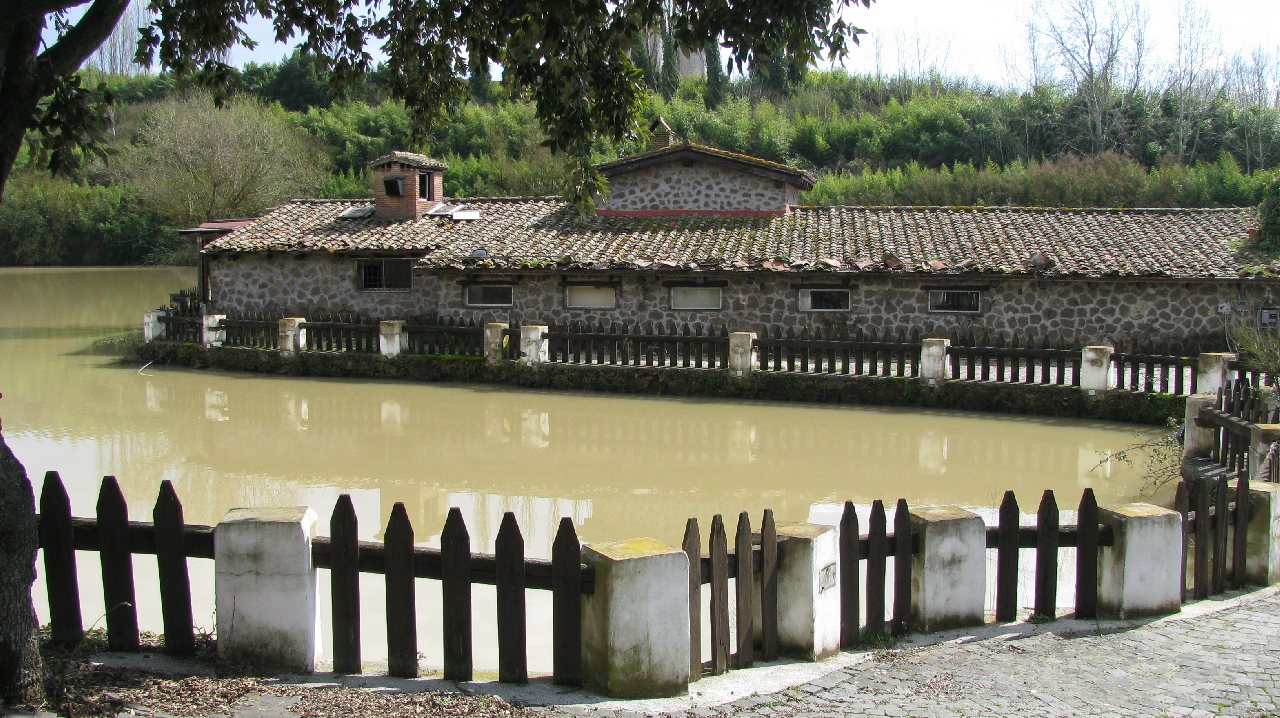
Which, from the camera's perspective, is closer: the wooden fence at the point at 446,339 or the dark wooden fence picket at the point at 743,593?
the dark wooden fence picket at the point at 743,593

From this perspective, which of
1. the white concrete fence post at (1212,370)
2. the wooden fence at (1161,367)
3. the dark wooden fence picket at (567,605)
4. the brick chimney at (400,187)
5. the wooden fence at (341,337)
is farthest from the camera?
the brick chimney at (400,187)

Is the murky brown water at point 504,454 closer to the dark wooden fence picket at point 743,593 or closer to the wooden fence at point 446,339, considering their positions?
the wooden fence at point 446,339

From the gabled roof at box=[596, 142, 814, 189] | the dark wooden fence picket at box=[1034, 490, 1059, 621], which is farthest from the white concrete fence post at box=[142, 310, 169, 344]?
the dark wooden fence picket at box=[1034, 490, 1059, 621]

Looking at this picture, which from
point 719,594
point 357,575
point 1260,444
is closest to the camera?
point 719,594

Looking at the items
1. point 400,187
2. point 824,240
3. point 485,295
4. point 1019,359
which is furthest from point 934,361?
point 400,187

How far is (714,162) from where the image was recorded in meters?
24.7

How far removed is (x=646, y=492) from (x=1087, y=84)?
44963 mm

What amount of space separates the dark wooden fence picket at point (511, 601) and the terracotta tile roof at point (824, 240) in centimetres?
1687

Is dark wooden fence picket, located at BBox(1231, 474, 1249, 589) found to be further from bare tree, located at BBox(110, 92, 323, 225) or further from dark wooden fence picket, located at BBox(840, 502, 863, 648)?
bare tree, located at BBox(110, 92, 323, 225)

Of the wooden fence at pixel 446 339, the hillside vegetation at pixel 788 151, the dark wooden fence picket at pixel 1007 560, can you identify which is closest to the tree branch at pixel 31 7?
the dark wooden fence picket at pixel 1007 560

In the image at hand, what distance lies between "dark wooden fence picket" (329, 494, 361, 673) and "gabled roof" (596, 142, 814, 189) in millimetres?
19717

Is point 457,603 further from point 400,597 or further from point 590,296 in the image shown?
point 590,296

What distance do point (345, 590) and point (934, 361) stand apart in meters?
14.3

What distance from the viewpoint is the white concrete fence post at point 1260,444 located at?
8.74 metres
